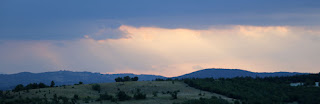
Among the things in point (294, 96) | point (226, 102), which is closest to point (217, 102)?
point (226, 102)

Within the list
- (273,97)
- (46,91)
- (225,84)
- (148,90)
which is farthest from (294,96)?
(46,91)

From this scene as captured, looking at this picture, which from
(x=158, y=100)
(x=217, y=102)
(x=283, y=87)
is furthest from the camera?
(x=283, y=87)

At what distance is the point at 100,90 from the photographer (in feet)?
254

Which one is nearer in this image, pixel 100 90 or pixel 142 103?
pixel 142 103

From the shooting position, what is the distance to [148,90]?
7575 centimetres

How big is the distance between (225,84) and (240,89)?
28.7 ft

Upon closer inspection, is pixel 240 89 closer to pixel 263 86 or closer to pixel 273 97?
pixel 263 86

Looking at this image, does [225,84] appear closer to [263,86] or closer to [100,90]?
[263,86]

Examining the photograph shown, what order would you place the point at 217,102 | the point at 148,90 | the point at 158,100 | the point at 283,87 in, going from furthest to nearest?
the point at 148,90, the point at 283,87, the point at 158,100, the point at 217,102

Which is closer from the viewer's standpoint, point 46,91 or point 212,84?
point 46,91

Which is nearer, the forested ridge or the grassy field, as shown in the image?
the forested ridge

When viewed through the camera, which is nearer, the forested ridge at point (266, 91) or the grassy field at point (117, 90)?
the forested ridge at point (266, 91)

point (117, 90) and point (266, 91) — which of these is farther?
point (117, 90)

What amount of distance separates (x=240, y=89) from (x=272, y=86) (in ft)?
23.6
